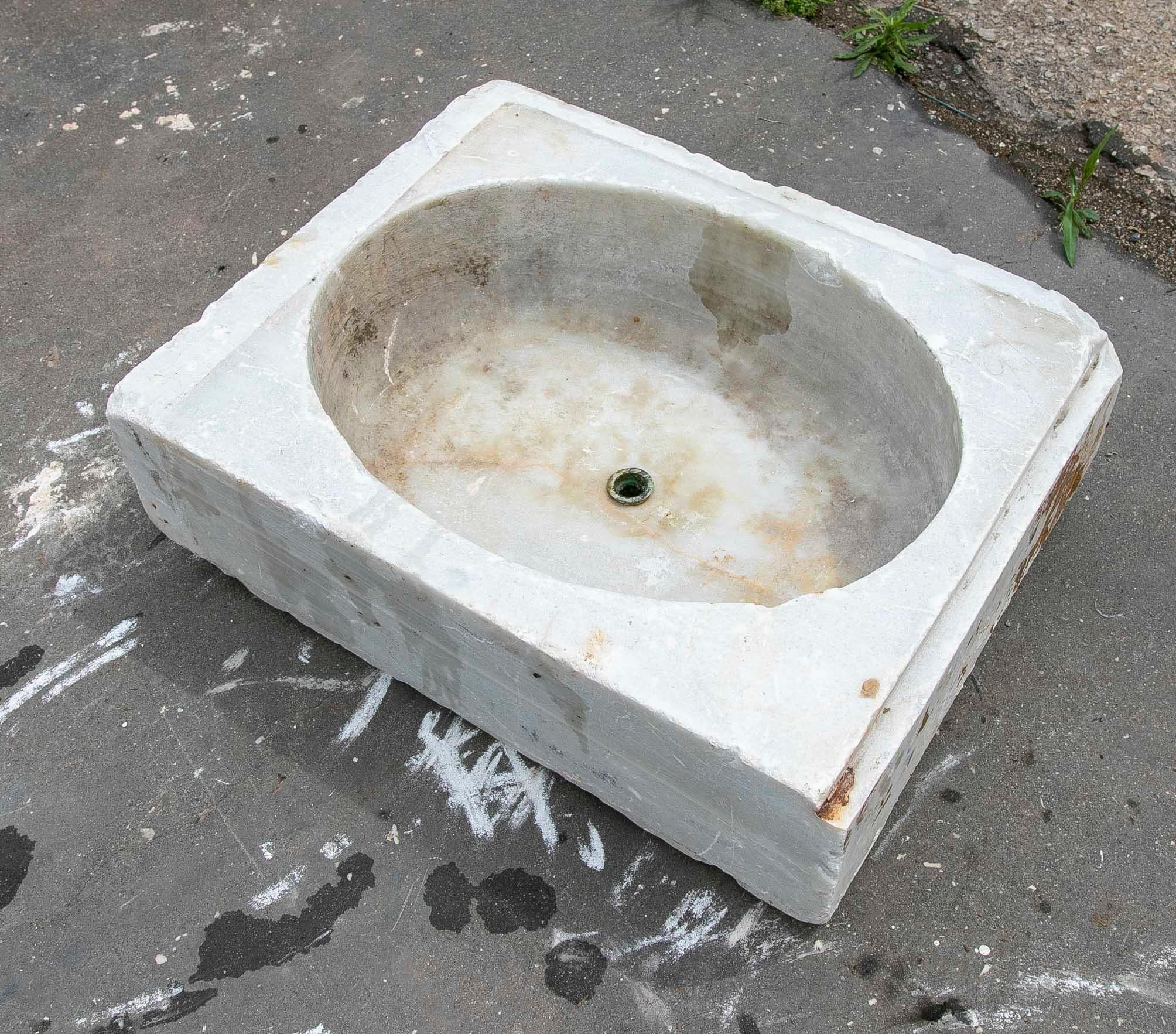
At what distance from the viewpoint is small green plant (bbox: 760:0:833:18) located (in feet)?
17.1

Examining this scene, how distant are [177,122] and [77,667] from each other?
2467 millimetres

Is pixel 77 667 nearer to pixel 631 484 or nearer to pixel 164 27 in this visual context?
pixel 631 484

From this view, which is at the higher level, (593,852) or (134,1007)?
(593,852)

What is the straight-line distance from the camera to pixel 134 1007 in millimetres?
2803

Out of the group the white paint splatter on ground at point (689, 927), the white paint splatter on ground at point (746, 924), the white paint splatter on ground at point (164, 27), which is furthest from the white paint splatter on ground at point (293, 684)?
the white paint splatter on ground at point (164, 27)

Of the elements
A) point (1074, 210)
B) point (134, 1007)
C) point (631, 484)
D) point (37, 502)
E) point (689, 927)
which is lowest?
point (134, 1007)

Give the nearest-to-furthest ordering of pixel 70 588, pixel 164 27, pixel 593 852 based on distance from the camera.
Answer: pixel 593 852, pixel 70 588, pixel 164 27

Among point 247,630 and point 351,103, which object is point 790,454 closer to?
point 247,630

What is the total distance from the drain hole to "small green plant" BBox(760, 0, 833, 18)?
281cm

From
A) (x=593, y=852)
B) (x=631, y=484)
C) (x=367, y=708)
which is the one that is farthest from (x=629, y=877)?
(x=631, y=484)

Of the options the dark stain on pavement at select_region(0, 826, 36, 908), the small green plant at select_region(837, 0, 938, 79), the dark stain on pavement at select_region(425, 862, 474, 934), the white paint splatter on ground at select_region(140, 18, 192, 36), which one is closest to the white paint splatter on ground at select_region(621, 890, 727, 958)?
the dark stain on pavement at select_region(425, 862, 474, 934)

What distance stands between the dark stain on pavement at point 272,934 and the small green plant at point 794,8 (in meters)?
3.98

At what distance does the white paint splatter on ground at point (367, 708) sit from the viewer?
3221 millimetres

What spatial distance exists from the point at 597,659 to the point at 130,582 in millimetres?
1694
